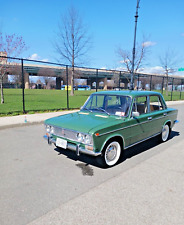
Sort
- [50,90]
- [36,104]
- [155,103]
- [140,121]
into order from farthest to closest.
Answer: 1. [50,90]
2. [36,104]
3. [155,103]
4. [140,121]

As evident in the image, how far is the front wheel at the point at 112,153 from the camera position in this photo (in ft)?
11.4

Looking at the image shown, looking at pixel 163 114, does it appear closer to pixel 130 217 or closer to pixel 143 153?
pixel 143 153

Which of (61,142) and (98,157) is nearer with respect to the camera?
(98,157)

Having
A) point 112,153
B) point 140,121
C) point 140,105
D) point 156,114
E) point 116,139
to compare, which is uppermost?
point 140,105

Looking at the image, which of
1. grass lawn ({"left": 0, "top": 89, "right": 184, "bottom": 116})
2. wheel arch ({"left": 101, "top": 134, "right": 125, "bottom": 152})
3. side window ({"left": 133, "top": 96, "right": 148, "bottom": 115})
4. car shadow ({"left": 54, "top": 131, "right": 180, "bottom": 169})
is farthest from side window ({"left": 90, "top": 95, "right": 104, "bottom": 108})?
grass lawn ({"left": 0, "top": 89, "right": 184, "bottom": 116})

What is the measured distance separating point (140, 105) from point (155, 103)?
0.96m

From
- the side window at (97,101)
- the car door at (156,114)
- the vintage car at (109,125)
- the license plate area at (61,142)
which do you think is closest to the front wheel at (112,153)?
the vintage car at (109,125)

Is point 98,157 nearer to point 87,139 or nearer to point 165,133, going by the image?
point 87,139

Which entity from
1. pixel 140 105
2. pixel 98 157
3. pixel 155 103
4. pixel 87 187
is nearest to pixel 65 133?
pixel 98 157

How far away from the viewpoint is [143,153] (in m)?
4.39

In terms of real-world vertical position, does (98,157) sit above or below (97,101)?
below

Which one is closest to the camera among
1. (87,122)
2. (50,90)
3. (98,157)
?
(98,157)

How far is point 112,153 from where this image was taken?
3.64 m

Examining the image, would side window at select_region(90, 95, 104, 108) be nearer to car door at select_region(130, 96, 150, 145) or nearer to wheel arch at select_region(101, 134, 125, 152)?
car door at select_region(130, 96, 150, 145)
